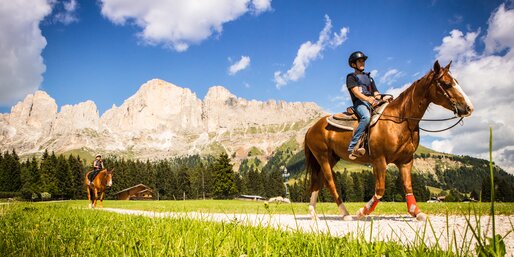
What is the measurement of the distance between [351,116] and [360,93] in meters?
0.65

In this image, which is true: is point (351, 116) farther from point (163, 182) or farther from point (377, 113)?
point (163, 182)

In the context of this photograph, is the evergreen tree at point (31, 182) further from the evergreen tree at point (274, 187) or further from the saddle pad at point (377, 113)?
the saddle pad at point (377, 113)

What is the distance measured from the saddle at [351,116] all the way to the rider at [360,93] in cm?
13

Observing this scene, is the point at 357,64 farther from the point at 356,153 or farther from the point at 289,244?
the point at 289,244

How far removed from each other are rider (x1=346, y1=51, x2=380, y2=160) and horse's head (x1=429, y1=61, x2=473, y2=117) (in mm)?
1486

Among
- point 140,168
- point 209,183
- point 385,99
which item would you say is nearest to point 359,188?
point 209,183

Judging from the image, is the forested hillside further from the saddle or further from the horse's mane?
the horse's mane

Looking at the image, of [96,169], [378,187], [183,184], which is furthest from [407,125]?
[183,184]

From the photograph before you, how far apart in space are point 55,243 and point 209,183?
12859cm

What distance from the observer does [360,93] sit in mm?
8734

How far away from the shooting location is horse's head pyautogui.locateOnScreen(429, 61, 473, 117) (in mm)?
7203

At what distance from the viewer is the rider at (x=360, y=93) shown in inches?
327

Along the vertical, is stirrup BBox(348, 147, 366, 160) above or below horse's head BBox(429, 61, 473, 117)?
below

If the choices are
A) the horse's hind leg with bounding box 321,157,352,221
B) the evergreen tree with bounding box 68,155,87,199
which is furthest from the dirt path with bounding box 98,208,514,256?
the evergreen tree with bounding box 68,155,87,199
